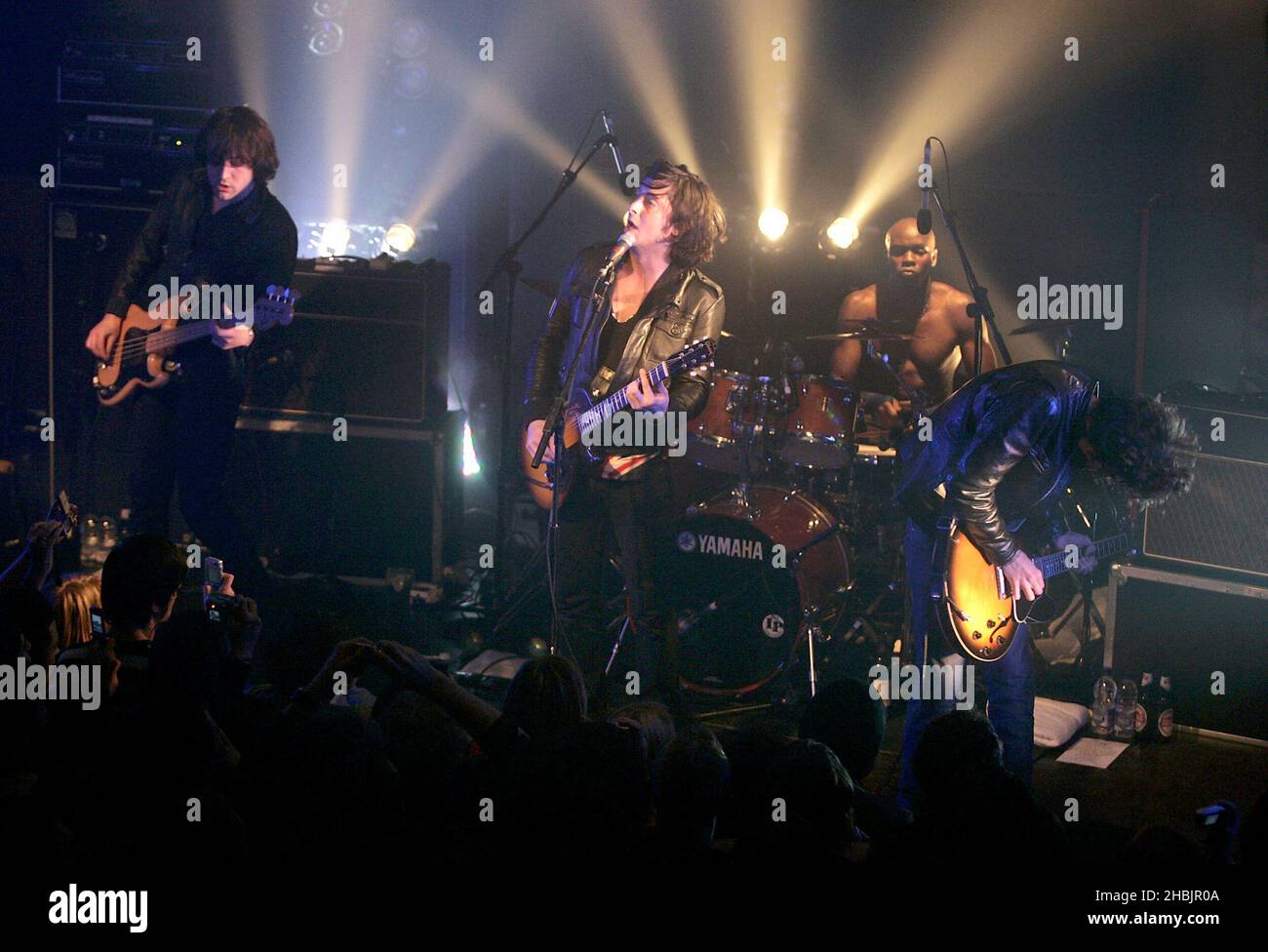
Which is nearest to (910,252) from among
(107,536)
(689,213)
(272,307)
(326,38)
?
(689,213)

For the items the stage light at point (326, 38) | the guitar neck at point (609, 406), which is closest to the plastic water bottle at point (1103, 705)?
the guitar neck at point (609, 406)

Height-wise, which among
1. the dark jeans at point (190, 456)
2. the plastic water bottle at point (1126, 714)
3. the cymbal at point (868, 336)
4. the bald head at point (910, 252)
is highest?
the bald head at point (910, 252)

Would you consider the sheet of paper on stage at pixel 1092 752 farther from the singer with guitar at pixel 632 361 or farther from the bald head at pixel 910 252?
the bald head at pixel 910 252

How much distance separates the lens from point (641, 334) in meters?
5.29

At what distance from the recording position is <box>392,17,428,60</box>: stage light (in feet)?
30.0

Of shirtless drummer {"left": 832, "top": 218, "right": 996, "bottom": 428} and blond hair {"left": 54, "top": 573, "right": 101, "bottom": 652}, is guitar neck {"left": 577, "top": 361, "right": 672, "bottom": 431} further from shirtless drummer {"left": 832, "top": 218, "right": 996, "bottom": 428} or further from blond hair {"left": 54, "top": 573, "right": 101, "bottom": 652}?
shirtless drummer {"left": 832, "top": 218, "right": 996, "bottom": 428}

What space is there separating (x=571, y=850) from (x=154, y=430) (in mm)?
4292

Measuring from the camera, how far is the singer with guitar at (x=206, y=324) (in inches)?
238

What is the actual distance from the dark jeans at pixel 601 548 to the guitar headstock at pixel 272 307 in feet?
6.10

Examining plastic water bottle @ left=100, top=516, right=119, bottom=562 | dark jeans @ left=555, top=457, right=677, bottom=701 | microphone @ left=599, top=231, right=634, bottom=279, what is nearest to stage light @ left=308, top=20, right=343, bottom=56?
plastic water bottle @ left=100, top=516, right=119, bottom=562

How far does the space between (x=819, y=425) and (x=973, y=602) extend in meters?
2.06

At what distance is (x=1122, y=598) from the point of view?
6223mm
